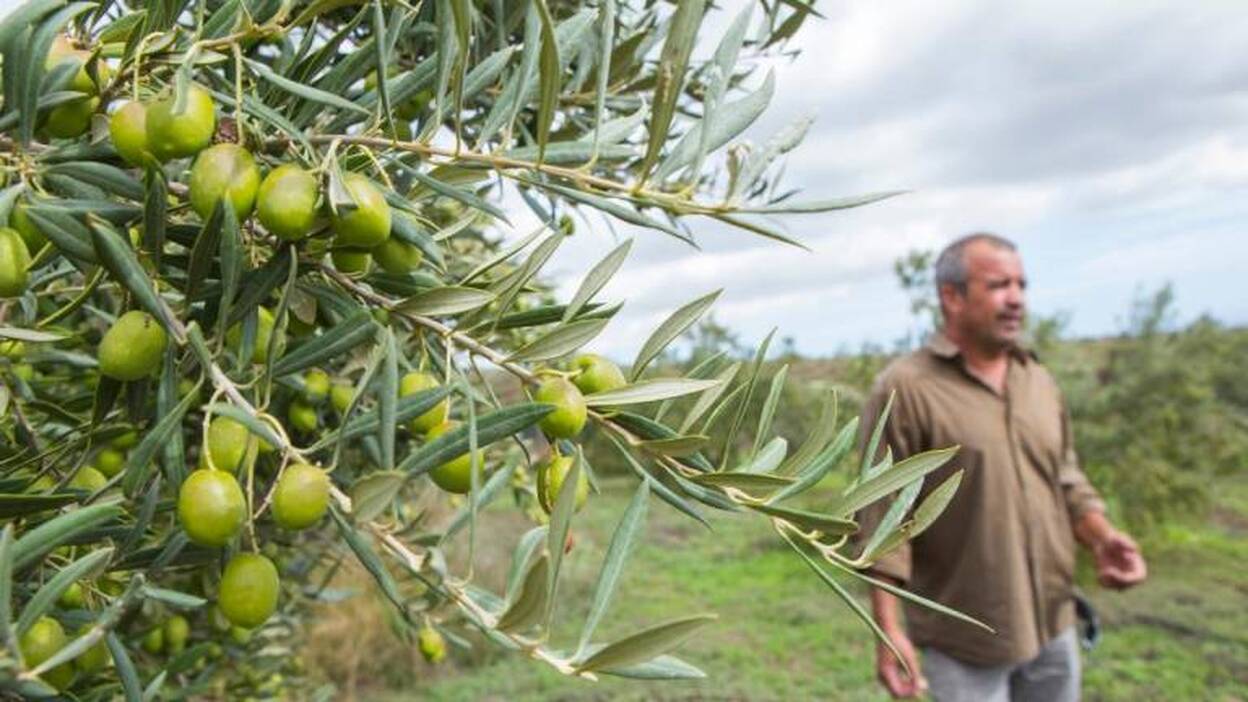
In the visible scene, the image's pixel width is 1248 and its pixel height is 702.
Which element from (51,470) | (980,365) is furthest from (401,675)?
(51,470)

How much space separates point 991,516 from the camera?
3602 millimetres

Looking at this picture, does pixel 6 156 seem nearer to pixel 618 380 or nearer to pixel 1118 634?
pixel 618 380

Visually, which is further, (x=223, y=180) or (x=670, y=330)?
(x=670, y=330)

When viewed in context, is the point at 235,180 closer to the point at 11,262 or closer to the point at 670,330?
the point at 11,262

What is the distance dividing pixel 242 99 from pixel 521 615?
382 millimetres

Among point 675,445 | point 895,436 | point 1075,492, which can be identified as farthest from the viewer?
point 1075,492

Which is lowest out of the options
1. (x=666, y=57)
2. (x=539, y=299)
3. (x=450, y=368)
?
(x=539, y=299)

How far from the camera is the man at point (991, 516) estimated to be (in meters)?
3.55

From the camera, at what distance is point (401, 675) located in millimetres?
7039

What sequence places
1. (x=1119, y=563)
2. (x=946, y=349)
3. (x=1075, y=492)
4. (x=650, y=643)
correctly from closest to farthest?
(x=650, y=643) → (x=1119, y=563) → (x=946, y=349) → (x=1075, y=492)

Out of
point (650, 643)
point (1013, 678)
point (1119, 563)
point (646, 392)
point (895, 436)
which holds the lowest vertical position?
point (1013, 678)

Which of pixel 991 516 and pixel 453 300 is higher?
pixel 453 300

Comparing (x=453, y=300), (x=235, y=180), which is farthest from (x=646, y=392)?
(x=235, y=180)

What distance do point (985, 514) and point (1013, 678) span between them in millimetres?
713
